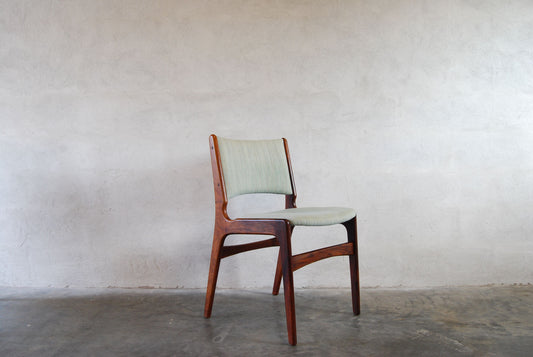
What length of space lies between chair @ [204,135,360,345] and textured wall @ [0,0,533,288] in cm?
34

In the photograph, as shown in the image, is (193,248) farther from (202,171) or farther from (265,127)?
(265,127)

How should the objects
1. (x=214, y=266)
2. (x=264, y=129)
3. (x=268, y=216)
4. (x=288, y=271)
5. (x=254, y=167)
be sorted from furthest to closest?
(x=264, y=129) → (x=254, y=167) → (x=214, y=266) → (x=268, y=216) → (x=288, y=271)

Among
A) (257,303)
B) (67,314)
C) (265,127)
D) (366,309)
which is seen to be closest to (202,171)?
(265,127)

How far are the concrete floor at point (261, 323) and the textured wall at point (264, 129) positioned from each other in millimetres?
176

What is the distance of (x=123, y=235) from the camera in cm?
245

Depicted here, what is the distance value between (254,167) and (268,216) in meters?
0.39

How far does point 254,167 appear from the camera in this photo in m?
1.97

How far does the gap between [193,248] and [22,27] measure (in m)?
1.61

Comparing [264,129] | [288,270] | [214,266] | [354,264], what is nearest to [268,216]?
[288,270]

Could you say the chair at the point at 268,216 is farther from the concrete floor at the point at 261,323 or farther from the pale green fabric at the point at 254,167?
the concrete floor at the point at 261,323

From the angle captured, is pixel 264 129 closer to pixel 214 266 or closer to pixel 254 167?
pixel 254 167

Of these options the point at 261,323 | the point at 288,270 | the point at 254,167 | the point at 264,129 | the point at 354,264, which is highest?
the point at 264,129

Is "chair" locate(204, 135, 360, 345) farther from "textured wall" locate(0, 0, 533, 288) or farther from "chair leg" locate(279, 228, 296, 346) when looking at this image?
"textured wall" locate(0, 0, 533, 288)

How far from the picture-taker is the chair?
1541 millimetres
